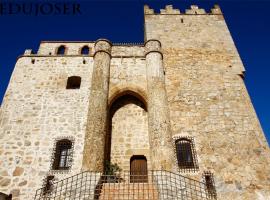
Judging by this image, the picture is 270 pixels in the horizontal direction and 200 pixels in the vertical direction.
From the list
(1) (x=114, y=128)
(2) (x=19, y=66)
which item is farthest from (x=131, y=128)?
(2) (x=19, y=66)

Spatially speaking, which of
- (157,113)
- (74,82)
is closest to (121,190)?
(157,113)

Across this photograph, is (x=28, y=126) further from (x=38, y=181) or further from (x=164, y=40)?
(x=164, y=40)

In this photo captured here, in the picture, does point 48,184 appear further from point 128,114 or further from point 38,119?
point 128,114

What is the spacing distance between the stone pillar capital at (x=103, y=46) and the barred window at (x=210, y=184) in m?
7.98

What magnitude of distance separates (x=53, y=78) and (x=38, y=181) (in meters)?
5.42

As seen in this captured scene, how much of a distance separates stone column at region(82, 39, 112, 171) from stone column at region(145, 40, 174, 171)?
213 cm

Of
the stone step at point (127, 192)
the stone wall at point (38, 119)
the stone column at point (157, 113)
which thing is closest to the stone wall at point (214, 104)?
the stone column at point (157, 113)

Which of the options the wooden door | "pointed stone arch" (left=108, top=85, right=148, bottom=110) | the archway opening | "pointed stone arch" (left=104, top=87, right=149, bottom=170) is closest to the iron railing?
the wooden door

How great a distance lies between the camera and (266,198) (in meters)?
9.30

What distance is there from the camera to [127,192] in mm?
8172

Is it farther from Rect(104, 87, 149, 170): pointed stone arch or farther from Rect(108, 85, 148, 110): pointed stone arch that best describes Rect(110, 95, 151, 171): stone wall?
Rect(108, 85, 148, 110): pointed stone arch

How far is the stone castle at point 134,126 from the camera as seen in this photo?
917cm

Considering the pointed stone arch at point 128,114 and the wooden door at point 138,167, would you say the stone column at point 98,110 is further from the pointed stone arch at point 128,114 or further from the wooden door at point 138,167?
the wooden door at point 138,167

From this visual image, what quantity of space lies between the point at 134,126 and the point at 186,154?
113 inches
